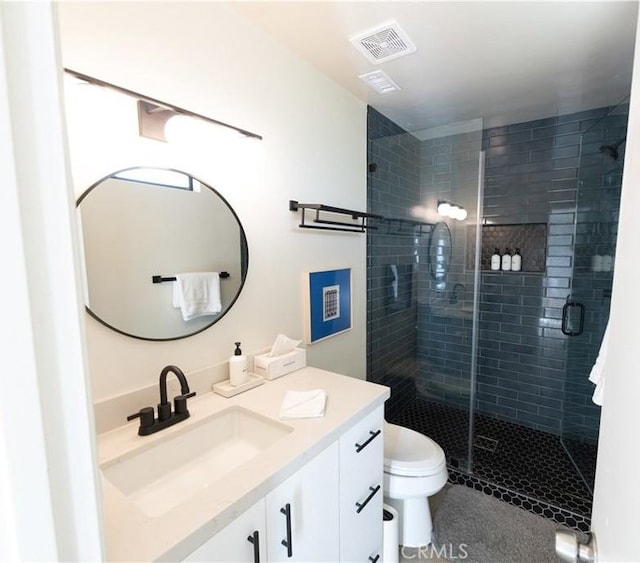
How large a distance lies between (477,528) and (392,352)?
1.26 meters

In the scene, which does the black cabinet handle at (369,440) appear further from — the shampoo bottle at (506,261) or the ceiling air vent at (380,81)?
the shampoo bottle at (506,261)

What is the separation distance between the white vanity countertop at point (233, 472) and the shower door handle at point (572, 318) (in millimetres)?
2027

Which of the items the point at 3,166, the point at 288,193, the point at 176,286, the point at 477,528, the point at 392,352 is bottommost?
the point at 477,528

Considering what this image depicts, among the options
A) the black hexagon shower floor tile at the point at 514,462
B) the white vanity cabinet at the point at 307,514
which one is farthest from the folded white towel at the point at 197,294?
the black hexagon shower floor tile at the point at 514,462

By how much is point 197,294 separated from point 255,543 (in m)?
0.88

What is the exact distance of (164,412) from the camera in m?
1.17

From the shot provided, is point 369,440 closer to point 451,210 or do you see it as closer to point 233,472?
point 233,472

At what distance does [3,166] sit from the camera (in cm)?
27

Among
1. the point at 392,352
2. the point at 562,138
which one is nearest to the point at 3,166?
the point at 392,352

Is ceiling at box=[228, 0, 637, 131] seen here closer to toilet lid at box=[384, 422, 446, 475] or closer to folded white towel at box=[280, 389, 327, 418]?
folded white towel at box=[280, 389, 327, 418]

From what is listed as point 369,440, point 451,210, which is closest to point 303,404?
point 369,440

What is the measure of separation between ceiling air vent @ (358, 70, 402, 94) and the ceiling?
0.04m

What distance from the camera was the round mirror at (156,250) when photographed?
111 centimetres

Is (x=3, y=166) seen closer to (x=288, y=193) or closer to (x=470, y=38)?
(x=288, y=193)
